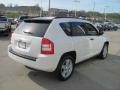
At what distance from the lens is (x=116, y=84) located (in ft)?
16.0

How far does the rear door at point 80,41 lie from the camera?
5.30 m

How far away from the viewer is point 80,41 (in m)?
5.48

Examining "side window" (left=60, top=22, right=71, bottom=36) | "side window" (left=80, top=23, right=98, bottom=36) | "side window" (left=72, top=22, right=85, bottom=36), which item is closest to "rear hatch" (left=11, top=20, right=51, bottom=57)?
"side window" (left=60, top=22, right=71, bottom=36)

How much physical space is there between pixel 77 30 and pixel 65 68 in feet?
4.20

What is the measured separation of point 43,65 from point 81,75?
1.60m

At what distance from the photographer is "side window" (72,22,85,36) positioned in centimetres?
534

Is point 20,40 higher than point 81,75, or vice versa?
point 20,40

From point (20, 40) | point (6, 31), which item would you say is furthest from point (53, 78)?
point (6, 31)

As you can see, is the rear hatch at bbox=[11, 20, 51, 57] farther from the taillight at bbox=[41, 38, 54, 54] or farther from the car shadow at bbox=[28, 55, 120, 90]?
the car shadow at bbox=[28, 55, 120, 90]

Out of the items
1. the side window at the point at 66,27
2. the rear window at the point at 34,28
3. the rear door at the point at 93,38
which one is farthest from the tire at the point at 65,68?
the rear door at the point at 93,38

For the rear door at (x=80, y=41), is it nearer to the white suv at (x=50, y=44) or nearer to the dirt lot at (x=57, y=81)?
the white suv at (x=50, y=44)

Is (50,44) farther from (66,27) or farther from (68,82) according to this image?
(68,82)

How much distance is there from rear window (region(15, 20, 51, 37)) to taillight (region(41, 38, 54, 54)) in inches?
8.3

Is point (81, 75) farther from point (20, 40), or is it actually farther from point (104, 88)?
point (20, 40)
